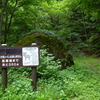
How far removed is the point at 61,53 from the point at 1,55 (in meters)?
5.04

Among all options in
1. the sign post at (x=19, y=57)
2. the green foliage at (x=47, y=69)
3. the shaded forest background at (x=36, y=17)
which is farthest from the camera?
the shaded forest background at (x=36, y=17)

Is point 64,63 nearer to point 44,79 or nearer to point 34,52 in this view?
point 44,79

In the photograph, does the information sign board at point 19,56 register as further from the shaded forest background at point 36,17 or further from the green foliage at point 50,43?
the shaded forest background at point 36,17

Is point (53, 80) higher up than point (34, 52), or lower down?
lower down

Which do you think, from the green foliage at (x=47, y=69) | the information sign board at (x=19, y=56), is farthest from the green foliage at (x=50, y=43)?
the information sign board at (x=19, y=56)

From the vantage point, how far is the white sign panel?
4.59 meters

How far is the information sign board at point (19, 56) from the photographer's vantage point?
4570 millimetres

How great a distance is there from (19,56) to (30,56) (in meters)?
0.33

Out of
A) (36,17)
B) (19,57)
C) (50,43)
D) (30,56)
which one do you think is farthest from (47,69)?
(36,17)

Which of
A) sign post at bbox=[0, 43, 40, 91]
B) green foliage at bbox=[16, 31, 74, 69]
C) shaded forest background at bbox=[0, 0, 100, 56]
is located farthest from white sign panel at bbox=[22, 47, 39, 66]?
shaded forest background at bbox=[0, 0, 100, 56]

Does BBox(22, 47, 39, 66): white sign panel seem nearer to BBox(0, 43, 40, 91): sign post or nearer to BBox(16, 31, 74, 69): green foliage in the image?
BBox(0, 43, 40, 91): sign post

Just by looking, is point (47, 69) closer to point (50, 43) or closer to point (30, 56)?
point (30, 56)

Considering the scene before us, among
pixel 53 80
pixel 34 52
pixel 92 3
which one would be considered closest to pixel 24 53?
pixel 34 52

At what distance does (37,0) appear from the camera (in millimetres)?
11164
